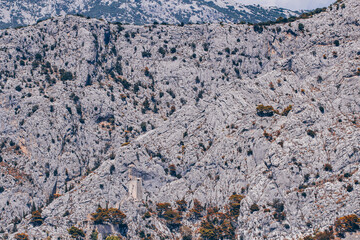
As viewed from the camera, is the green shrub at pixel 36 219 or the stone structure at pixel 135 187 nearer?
the green shrub at pixel 36 219

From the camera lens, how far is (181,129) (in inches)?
4272

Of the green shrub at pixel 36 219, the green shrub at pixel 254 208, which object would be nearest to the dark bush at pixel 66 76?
the green shrub at pixel 36 219

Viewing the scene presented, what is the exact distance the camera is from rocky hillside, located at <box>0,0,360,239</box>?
9238 centimetres

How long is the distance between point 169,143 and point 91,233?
2506 centimetres

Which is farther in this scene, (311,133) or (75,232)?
(311,133)

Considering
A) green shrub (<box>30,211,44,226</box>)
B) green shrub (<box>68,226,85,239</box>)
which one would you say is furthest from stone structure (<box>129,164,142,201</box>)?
green shrub (<box>30,211,44,226</box>)

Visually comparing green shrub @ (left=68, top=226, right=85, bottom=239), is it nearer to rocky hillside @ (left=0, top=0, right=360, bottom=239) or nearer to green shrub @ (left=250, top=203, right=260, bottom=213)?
rocky hillside @ (left=0, top=0, right=360, bottom=239)

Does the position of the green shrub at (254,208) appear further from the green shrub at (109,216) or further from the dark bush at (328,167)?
the green shrub at (109,216)

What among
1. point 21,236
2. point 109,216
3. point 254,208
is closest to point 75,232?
point 109,216

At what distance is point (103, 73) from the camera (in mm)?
125000

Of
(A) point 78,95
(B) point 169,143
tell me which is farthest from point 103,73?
(B) point 169,143

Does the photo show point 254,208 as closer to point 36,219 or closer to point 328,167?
point 328,167

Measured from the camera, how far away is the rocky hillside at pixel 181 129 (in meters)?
92.4

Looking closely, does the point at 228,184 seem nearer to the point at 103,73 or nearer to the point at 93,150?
the point at 93,150
